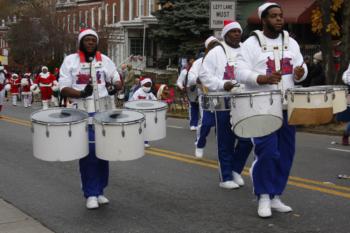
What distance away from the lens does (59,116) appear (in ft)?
20.7

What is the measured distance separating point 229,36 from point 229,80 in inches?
22.5

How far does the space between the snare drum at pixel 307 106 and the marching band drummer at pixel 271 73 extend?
0.31 m

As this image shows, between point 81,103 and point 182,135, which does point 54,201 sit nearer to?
point 81,103

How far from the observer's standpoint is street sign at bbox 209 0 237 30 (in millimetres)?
16445

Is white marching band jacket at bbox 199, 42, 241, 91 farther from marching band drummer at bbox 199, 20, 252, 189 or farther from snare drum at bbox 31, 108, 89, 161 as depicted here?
snare drum at bbox 31, 108, 89, 161

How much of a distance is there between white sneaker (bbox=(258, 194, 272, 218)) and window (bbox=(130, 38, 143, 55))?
144 ft

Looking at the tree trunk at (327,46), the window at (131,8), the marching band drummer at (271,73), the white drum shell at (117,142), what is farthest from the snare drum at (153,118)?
the window at (131,8)

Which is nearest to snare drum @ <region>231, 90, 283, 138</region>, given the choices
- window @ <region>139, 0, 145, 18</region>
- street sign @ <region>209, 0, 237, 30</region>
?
street sign @ <region>209, 0, 237, 30</region>

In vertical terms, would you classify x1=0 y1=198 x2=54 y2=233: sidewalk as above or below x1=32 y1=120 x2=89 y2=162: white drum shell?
below

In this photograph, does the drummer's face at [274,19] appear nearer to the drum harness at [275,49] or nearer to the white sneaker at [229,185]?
the drum harness at [275,49]

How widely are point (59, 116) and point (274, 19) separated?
245cm

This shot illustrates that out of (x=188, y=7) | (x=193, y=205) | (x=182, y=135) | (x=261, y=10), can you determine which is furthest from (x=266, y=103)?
(x=188, y=7)

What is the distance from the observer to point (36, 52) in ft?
167

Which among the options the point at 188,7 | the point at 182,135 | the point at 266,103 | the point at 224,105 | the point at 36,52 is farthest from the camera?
the point at 36,52
